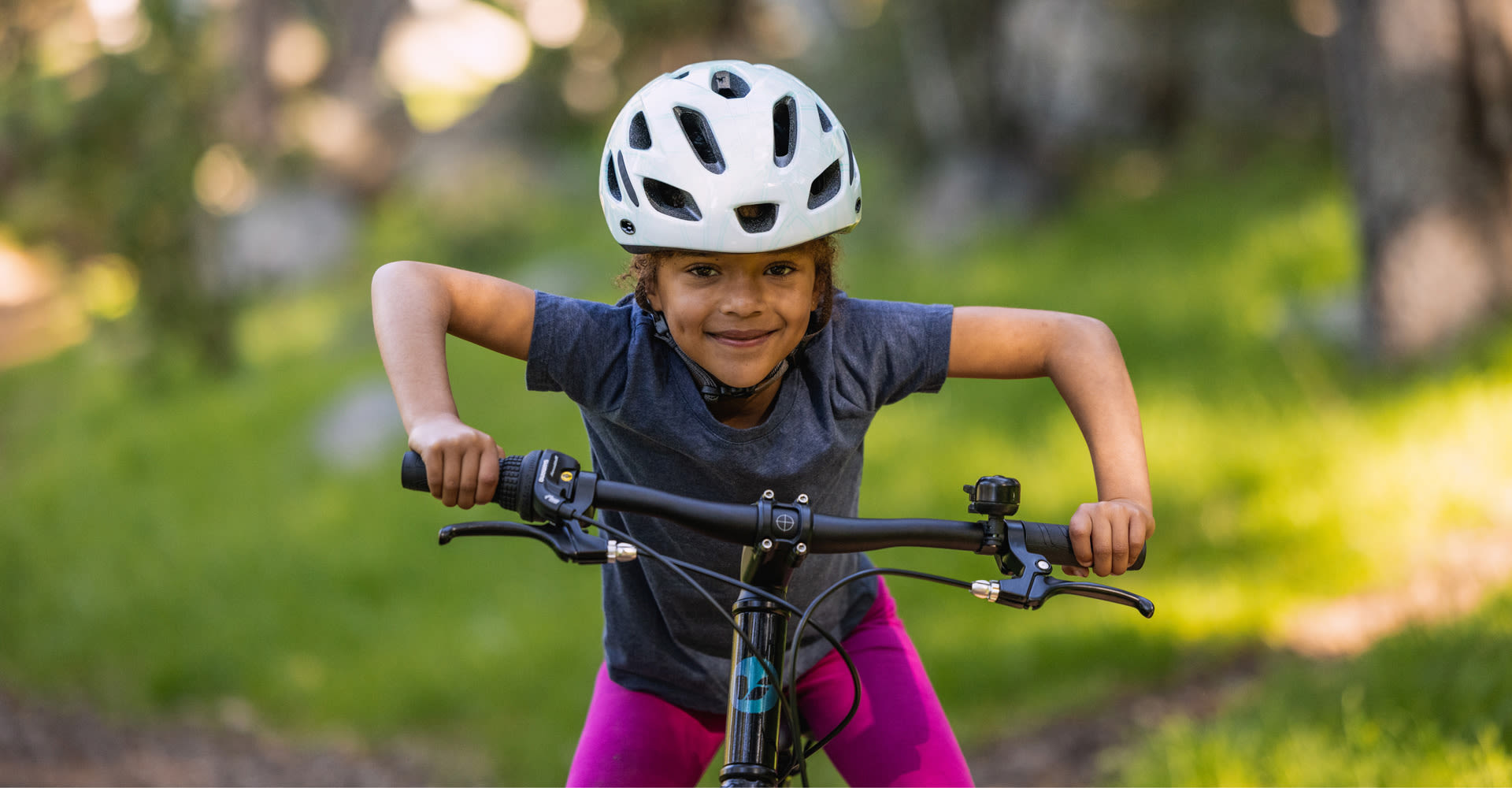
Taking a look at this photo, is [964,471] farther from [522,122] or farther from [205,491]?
[522,122]

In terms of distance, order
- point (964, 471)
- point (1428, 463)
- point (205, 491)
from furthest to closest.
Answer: point (205, 491), point (964, 471), point (1428, 463)

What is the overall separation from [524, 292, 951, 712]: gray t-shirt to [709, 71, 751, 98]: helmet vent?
0.48 metres

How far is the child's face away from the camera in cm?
246

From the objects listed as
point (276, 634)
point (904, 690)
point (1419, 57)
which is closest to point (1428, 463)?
point (1419, 57)

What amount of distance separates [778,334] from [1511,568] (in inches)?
154

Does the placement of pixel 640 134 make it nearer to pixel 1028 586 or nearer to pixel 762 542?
pixel 762 542

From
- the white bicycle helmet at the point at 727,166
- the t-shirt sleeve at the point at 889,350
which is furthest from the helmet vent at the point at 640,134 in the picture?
the t-shirt sleeve at the point at 889,350

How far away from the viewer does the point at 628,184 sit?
2.54m

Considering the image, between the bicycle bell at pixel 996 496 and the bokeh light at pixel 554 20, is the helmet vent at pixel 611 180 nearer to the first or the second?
the bicycle bell at pixel 996 496

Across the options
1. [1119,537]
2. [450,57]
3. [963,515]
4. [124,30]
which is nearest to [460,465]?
[1119,537]

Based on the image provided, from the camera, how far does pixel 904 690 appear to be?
8.98ft

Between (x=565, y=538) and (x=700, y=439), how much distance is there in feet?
2.03

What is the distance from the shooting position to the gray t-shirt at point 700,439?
8.47ft

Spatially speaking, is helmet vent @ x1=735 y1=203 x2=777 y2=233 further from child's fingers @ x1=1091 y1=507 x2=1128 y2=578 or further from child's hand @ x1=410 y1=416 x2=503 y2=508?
child's fingers @ x1=1091 y1=507 x2=1128 y2=578
